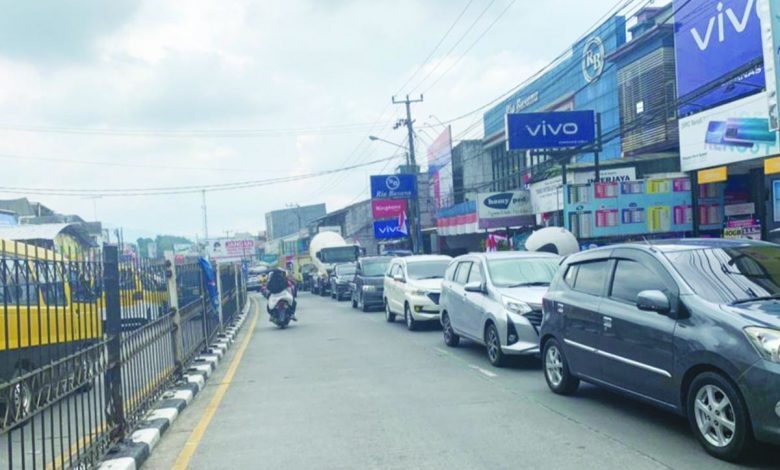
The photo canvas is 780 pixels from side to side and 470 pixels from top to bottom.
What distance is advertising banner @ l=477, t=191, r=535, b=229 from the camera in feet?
88.2

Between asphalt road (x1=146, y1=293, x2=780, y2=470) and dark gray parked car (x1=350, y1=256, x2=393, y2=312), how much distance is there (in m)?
11.8

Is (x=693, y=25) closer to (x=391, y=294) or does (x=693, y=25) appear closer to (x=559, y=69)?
(x=391, y=294)

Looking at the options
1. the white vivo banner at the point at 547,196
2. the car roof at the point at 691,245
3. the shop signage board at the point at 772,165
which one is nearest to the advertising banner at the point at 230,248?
the white vivo banner at the point at 547,196

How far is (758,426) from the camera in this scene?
197 inches

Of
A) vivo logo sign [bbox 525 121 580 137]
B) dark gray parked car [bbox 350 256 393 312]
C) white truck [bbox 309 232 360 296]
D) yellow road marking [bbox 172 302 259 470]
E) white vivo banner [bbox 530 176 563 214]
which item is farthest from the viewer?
white truck [bbox 309 232 360 296]

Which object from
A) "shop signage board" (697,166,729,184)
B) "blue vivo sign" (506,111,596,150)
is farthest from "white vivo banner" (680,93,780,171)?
"blue vivo sign" (506,111,596,150)

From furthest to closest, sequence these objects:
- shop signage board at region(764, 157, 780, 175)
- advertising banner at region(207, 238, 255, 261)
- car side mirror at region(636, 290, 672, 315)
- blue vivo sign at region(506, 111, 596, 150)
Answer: advertising banner at region(207, 238, 255, 261), blue vivo sign at region(506, 111, 596, 150), shop signage board at region(764, 157, 780, 175), car side mirror at region(636, 290, 672, 315)

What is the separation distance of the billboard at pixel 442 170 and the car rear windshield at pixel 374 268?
16.7 metres

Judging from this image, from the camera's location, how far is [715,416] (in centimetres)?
547

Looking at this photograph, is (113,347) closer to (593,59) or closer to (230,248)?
(593,59)

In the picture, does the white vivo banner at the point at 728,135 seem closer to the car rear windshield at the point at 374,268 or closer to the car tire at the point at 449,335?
the car tire at the point at 449,335

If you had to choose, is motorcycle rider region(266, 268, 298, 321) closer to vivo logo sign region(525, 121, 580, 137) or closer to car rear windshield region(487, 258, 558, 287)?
car rear windshield region(487, 258, 558, 287)

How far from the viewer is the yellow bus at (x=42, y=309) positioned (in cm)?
434

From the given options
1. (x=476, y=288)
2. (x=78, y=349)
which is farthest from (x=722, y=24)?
(x=78, y=349)
